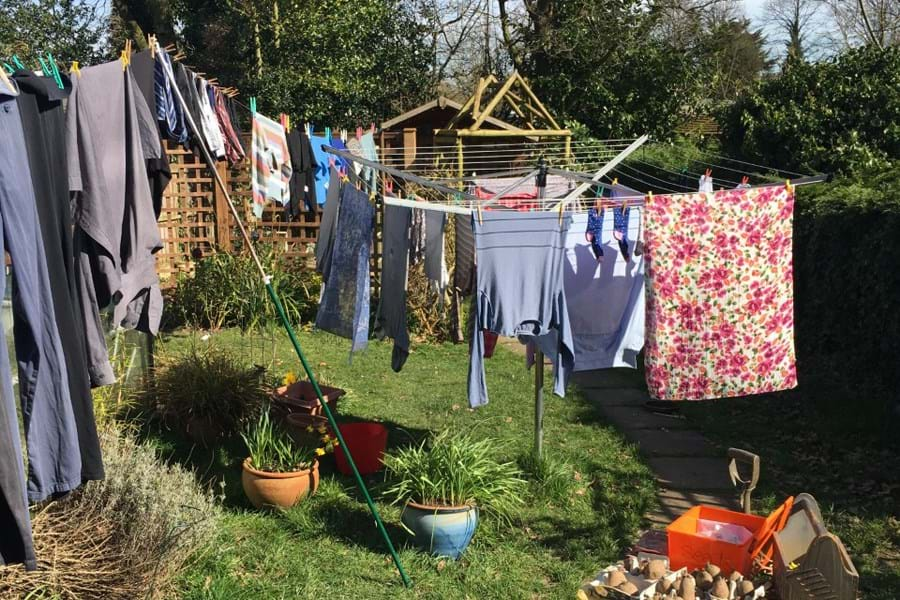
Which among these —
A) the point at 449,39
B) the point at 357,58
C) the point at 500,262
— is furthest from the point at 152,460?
the point at 449,39

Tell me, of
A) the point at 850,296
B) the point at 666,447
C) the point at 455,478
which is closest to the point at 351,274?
the point at 455,478

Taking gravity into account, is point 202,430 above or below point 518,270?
below

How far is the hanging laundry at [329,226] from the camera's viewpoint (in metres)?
5.27

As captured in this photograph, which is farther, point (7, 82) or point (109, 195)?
point (109, 195)

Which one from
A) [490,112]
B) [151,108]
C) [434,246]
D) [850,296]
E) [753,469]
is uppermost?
[490,112]

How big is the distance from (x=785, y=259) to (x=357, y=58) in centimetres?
1125

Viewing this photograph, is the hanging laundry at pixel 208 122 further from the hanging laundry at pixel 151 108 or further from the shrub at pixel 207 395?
the shrub at pixel 207 395

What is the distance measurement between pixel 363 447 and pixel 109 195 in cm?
272

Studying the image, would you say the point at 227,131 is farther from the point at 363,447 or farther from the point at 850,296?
the point at 850,296

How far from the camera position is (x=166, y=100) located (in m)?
3.82

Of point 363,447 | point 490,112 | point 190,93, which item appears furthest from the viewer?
point 490,112

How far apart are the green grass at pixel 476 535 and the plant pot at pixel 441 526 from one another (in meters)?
0.06

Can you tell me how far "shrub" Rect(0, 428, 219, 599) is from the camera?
3186 mm

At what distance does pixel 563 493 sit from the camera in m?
4.91
